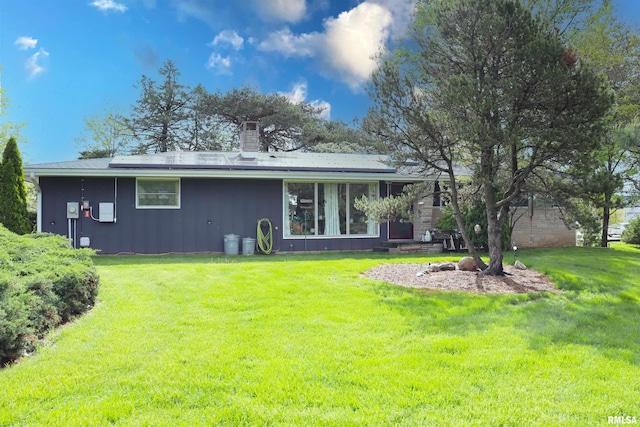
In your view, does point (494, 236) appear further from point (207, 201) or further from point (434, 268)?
point (207, 201)

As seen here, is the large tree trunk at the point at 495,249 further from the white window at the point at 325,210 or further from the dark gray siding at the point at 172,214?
the dark gray siding at the point at 172,214

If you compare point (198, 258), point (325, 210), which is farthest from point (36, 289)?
point (325, 210)

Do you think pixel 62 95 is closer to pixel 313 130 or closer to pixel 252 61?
pixel 252 61

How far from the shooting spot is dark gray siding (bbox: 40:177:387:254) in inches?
423

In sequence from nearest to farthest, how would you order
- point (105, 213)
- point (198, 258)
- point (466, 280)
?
point (466, 280) < point (198, 258) < point (105, 213)

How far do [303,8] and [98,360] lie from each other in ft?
47.3

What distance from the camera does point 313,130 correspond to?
79.7 feet

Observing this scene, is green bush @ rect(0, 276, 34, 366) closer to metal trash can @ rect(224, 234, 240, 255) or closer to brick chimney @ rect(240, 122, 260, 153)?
metal trash can @ rect(224, 234, 240, 255)

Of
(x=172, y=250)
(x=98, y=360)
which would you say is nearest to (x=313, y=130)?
(x=172, y=250)

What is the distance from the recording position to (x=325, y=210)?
12.3m

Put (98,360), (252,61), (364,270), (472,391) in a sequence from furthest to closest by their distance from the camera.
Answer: (252,61) → (364,270) → (98,360) → (472,391)

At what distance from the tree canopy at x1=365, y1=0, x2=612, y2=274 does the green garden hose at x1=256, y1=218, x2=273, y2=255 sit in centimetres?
496

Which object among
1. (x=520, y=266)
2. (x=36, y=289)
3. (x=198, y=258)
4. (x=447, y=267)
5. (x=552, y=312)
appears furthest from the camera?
(x=198, y=258)

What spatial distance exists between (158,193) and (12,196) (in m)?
3.29
